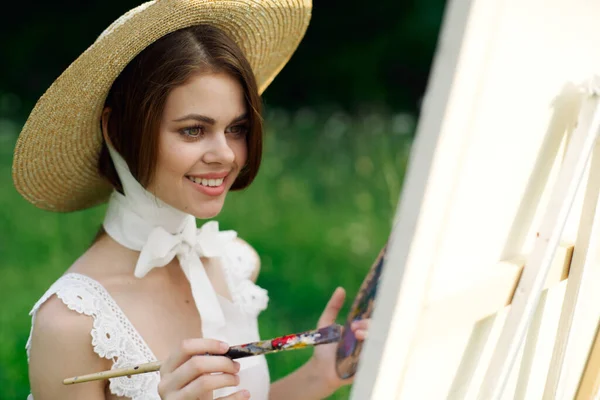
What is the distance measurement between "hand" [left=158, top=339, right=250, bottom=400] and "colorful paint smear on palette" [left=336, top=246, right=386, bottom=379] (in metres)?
0.24

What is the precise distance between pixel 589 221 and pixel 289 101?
5083mm

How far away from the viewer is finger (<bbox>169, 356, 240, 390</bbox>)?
3.88ft

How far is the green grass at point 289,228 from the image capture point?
3252 mm

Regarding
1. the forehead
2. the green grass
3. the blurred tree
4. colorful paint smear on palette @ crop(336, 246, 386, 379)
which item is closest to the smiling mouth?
the forehead

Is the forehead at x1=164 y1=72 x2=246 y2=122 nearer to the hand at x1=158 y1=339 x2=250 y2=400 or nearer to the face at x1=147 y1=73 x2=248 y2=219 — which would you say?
the face at x1=147 y1=73 x2=248 y2=219

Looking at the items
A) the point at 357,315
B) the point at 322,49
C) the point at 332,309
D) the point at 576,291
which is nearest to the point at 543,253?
the point at 576,291

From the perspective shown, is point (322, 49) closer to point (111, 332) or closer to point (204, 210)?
point (204, 210)

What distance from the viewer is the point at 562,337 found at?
121cm

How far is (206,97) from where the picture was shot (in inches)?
56.5

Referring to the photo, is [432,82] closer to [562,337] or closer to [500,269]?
[500,269]

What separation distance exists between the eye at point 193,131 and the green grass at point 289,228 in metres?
1.48

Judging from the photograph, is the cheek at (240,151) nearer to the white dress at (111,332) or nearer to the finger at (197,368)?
the white dress at (111,332)

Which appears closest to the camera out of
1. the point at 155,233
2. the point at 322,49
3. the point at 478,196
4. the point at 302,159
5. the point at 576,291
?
the point at 478,196

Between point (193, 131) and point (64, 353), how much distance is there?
1.47 feet
